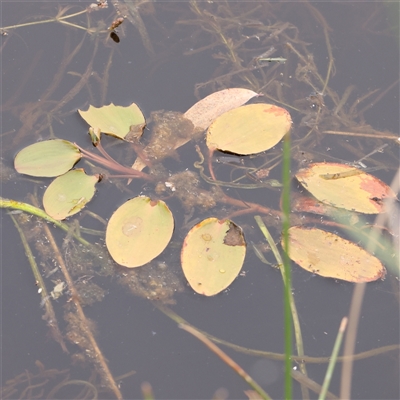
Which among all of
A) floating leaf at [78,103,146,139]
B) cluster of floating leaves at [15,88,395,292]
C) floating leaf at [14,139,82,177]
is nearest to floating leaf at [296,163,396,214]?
cluster of floating leaves at [15,88,395,292]

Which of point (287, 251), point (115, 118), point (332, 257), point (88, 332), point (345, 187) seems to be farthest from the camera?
point (115, 118)

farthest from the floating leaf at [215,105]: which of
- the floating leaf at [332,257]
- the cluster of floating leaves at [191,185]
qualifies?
the floating leaf at [332,257]

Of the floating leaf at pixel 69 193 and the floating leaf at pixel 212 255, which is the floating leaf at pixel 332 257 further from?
the floating leaf at pixel 69 193

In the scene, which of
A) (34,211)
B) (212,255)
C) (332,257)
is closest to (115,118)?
(34,211)

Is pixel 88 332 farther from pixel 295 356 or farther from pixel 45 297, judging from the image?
pixel 295 356

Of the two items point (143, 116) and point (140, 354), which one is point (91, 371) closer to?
point (140, 354)

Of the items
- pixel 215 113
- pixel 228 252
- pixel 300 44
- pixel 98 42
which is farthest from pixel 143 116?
pixel 300 44

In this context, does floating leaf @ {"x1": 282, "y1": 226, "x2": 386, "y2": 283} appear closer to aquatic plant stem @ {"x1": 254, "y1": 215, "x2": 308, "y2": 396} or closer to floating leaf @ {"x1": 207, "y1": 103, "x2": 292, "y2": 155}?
aquatic plant stem @ {"x1": 254, "y1": 215, "x2": 308, "y2": 396}
